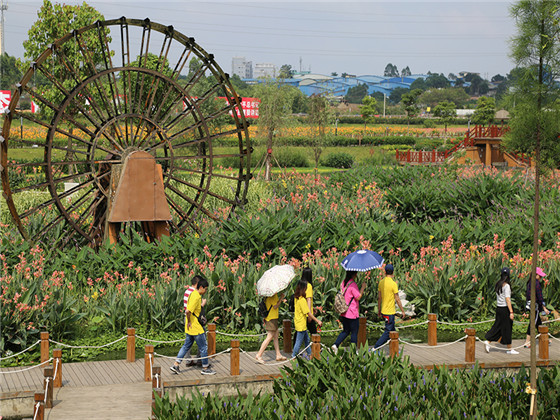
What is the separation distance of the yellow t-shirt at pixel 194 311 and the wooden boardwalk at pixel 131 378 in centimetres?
59

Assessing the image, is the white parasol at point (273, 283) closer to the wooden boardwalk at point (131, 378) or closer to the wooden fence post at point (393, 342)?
the wooden boardwalk at point (131, 378)

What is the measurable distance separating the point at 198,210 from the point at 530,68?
1135cm

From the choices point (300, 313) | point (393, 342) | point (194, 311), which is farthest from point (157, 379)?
point (393, 342)

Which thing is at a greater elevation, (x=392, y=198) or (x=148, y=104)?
(x=148, y=104)

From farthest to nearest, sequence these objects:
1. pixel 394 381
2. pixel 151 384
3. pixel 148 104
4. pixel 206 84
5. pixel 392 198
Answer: pixel 206 84 < pixel 392 198 < pixel 148 104 < pixel 151 384 < pixel 394 381

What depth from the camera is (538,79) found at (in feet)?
29.7

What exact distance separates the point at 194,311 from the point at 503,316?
487 centimetres

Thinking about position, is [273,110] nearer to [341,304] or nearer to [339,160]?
[339,160]

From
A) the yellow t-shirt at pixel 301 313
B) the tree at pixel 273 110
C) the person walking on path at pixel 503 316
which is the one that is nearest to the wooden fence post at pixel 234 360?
the yellow t-shirt at pixel 301 313

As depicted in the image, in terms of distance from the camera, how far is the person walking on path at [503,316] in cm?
1170

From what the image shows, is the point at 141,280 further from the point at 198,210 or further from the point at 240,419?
the point at 240,419

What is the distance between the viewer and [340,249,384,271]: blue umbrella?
11.5m

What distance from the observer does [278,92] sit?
134ft

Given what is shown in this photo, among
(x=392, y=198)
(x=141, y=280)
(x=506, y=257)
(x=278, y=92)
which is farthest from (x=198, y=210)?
(x=278, y=92)
